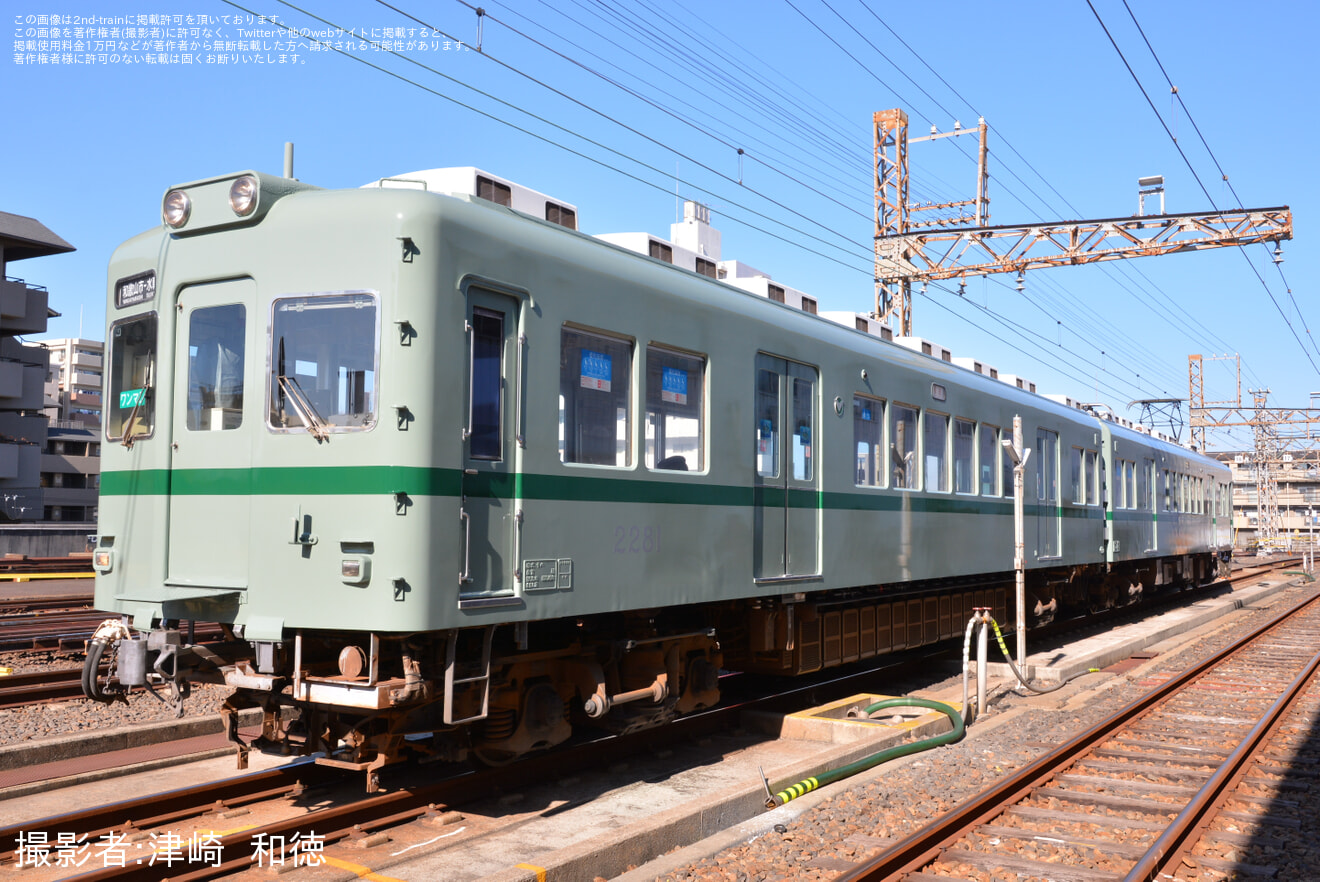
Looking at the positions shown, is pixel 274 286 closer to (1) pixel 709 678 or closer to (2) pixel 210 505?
(2) pixel 210 505

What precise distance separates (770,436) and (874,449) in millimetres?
2188

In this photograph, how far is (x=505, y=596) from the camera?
630cm

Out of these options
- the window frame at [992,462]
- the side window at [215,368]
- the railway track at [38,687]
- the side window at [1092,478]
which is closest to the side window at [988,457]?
the window frame at [992,462]

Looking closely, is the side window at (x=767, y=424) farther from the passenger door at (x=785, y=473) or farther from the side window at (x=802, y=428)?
the side window at (x=802, y=428)

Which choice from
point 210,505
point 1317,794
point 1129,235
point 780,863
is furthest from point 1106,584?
point 210,505

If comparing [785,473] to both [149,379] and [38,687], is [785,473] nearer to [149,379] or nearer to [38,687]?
[149,379]

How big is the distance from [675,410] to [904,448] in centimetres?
440

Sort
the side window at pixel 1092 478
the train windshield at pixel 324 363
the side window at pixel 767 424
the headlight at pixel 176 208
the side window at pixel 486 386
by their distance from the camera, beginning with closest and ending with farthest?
1. the train windshield at pixel 324 363
2. the side window at pixel 486 386
3. the headlight at pixel 176 208
4. the side window at pixel 767 424
5. the side window at pixel 1092 478

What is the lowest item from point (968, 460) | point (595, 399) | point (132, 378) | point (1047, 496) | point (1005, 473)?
point (1047, 496)

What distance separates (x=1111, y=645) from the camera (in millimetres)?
15984

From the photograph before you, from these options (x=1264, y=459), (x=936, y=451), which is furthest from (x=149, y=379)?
(x=1264, y=459)

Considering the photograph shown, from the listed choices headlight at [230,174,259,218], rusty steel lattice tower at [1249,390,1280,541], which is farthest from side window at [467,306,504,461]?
rusty steel lattice tower at [1249,390,1280,541]

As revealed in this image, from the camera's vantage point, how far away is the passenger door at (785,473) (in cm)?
882

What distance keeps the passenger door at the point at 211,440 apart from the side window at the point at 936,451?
7.67 metres
